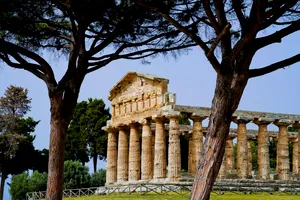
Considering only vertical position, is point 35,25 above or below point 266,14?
above

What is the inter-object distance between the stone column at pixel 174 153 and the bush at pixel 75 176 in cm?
1271

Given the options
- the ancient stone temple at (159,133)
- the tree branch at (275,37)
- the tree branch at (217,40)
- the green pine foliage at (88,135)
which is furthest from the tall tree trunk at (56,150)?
the green pine foliage at (88,135)

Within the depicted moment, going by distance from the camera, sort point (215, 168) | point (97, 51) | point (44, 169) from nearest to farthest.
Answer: point (215, 168) → point (97, 51) → point (44, 169)

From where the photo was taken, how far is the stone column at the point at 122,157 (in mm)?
35562

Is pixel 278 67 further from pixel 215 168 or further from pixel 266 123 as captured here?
pixel 266 123

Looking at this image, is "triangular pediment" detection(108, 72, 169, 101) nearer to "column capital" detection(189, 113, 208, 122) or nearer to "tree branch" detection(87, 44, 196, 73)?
"column capital" detection(189, 113, 208, 122)

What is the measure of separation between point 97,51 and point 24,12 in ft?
7.09

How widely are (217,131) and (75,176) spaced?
33441 millimetres

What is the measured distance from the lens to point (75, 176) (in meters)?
41.8

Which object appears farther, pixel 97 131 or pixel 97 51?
pixel 97 131

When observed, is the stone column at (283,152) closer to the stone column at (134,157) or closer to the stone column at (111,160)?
the stone column at (134,157)

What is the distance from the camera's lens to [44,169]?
47.8 meters

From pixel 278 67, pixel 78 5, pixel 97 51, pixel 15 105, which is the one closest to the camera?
pixel 278 67

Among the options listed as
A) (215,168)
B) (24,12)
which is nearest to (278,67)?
(215,168)
